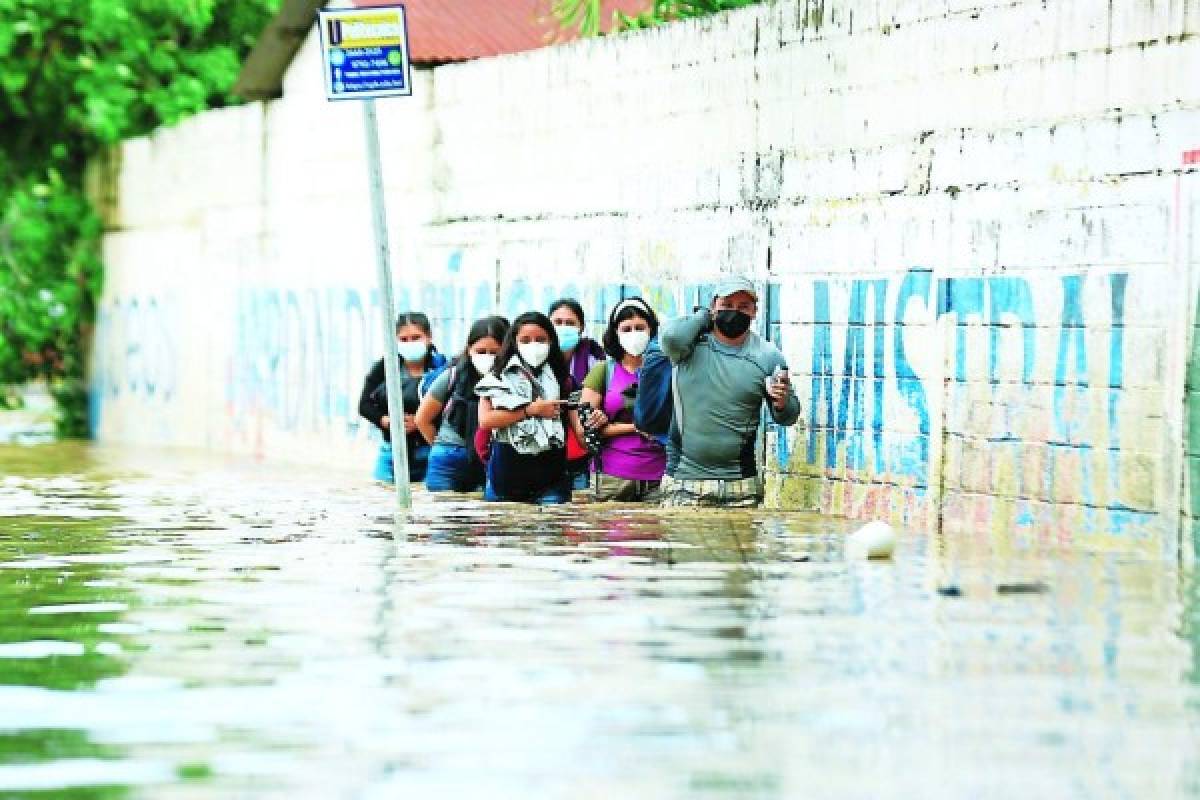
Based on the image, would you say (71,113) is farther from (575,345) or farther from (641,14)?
(575,345)

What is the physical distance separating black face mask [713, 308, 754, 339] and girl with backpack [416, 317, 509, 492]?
2.04 m

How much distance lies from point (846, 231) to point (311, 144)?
10011mm

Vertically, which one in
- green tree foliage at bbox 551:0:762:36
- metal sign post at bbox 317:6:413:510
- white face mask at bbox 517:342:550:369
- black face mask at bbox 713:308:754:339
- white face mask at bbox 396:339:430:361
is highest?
green tree foliage at bbox 551:0:762:36

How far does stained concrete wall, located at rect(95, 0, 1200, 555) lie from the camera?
14.1 metres

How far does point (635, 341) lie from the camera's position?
17.8m

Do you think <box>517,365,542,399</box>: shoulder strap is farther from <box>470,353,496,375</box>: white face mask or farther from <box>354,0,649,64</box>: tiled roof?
<box>354,0,649,64</box>: tiled roof

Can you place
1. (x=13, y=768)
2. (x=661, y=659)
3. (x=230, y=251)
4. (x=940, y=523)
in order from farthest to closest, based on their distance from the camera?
1. (x=230, y=251)
2. (x=940, y=523)
3. (x=661, y=659)
4. (x=13, y=768)

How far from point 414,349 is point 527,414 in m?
3.23

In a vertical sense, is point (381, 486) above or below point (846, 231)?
below

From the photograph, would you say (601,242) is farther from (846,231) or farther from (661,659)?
(661,659)

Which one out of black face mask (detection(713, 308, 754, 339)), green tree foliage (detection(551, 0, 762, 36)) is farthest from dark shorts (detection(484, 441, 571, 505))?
green tree foliage (detection(551, 0, 762, 36))

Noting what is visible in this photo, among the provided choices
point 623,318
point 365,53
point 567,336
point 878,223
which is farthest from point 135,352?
point 878,223

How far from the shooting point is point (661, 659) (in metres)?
9.99

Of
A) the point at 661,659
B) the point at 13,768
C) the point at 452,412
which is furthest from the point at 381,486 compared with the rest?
the point at 13,768
